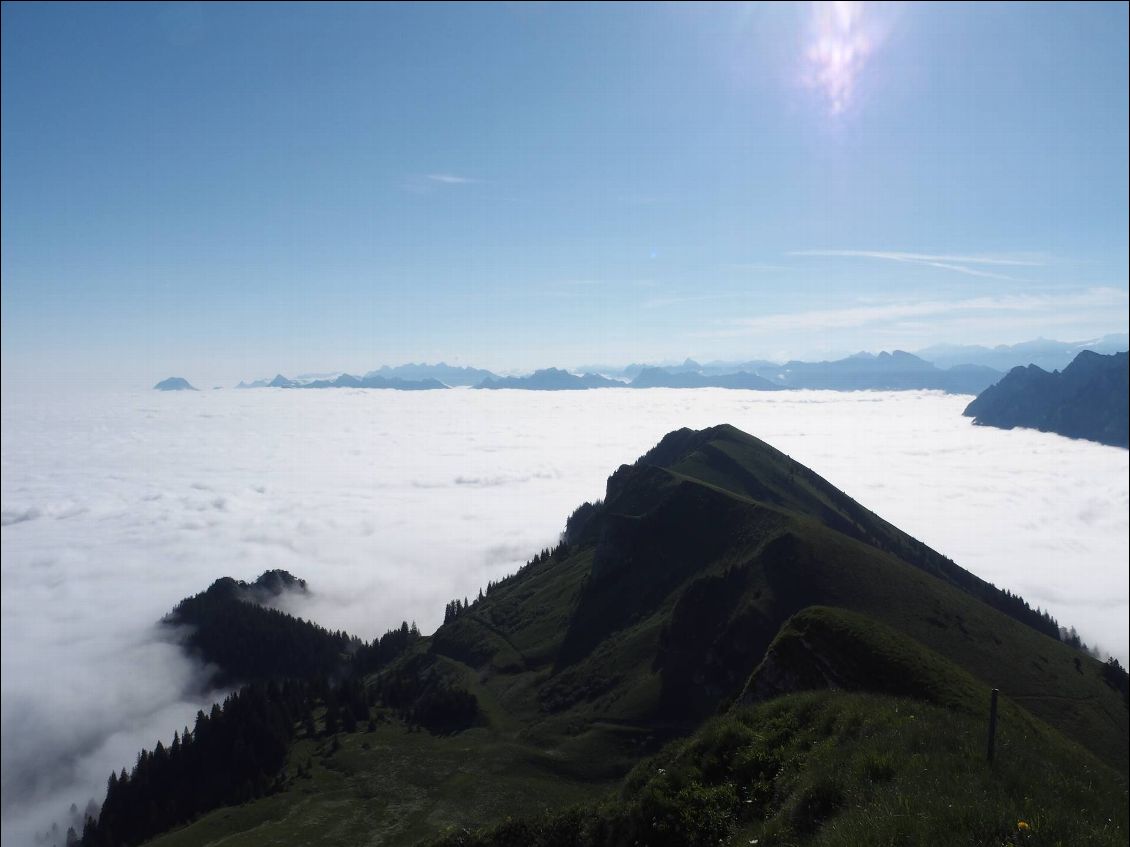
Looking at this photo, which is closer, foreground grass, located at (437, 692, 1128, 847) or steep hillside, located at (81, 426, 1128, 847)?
foreground grass, located at (437, 692, 1128, 847)

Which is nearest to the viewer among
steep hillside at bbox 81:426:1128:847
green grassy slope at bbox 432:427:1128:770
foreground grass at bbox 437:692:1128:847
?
foreground grass at bbox 437:692:1128:847

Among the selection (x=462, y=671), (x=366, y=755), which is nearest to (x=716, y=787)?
(x=366, y=755)

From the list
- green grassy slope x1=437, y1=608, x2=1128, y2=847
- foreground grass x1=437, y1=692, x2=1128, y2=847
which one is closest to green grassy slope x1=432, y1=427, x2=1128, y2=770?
green grassy slope x1=437, y1=608, x2=1128, y2=847

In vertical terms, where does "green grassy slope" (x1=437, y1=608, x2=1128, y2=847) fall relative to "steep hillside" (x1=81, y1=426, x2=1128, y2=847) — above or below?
above

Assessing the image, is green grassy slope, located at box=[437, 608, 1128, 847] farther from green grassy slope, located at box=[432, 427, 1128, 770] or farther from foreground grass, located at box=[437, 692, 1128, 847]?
green grassy slope, located at box=[432, 427, 1128, 770]

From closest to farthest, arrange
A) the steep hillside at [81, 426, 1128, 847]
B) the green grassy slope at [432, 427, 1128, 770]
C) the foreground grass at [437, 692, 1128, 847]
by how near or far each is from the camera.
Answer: the foreground grass at [437, 692, 1128, 847] < the steep hillside at [81, 426, 1128, 847] < the green grassy slope at [432, 427, 1128, 770]

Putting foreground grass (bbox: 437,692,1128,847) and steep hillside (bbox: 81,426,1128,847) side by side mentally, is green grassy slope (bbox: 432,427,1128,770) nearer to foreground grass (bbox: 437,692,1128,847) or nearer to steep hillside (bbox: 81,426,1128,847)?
steep hillside (bbox: 81,426,1128,847)

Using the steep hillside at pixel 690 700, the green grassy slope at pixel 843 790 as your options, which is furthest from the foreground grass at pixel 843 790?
the steep hillside at pixel 690 700

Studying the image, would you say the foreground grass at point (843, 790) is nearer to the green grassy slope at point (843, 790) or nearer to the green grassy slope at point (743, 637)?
the green grassy slope at point (843, 790)

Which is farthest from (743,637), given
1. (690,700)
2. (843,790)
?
(843,790)
